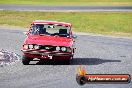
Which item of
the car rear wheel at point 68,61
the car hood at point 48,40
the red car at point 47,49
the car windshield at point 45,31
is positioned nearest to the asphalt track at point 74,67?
the car rear wheel at point 68,61

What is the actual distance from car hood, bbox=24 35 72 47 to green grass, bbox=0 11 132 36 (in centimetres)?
1621

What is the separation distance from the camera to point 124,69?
58.4ft

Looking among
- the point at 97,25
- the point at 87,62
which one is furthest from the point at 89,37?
the point at 87,62

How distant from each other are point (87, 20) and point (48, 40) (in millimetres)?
25105

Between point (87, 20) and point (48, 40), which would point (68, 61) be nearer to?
point (48, 40)

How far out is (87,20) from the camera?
42969mm

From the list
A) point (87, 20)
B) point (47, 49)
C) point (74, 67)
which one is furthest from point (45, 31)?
point (87, 20)

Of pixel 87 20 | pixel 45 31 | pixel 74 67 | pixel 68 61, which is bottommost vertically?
pixel 87 20

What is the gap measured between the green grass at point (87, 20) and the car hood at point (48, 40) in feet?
53.2

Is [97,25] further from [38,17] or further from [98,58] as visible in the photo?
[98,58]

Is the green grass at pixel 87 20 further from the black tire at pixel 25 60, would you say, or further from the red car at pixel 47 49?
the black tire at pixel 25 60

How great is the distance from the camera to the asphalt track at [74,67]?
1438 cm

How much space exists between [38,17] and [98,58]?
24.4m

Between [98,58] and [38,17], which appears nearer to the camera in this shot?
[98,58]
